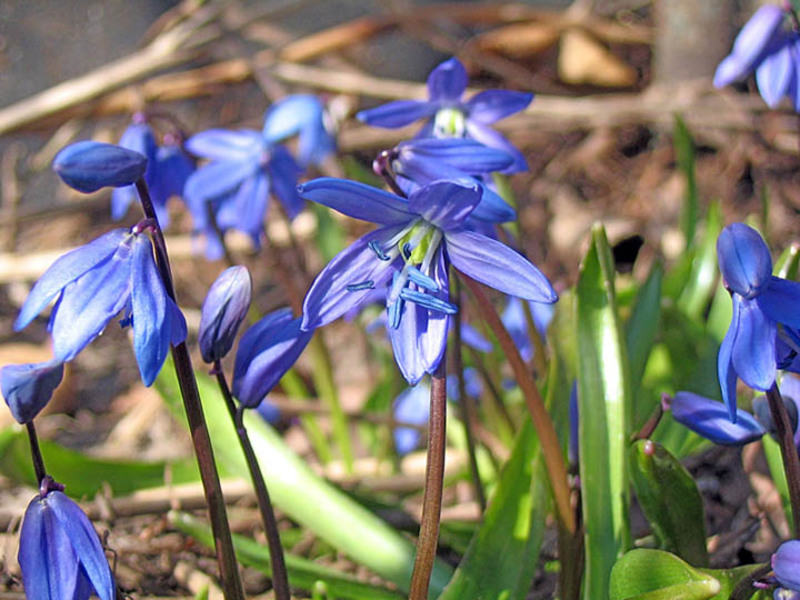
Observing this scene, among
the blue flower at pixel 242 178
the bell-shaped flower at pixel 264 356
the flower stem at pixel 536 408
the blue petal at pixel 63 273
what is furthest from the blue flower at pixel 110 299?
the blue flower at pixel 242 178

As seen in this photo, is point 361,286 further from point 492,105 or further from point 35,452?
point 492,105

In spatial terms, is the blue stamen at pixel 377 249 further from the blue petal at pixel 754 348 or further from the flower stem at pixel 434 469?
the blue petal at pixel 754 348

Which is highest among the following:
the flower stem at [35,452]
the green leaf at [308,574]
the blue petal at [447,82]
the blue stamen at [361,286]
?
the blue petal at [447,82]

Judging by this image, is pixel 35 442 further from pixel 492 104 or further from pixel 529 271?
pixel 492 104

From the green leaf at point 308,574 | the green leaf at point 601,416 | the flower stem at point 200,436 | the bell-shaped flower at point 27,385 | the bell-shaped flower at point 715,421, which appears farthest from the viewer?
the green leaf at point 308,574

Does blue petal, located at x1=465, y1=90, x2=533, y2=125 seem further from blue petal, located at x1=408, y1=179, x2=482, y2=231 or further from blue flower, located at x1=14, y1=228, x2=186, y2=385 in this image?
blue flower, located at x1=14, y1=228, x2=186, y2=385

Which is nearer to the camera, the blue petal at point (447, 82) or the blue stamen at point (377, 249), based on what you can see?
the blue stamen at point (377, 249)
